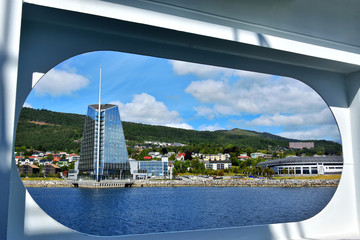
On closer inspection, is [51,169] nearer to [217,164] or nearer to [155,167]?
[155,167]

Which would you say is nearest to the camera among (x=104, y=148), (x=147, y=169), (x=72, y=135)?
(x=72, y=135)

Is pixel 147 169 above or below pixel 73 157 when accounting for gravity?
below

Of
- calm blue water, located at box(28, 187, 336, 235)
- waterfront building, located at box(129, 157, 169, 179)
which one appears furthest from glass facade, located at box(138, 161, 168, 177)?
calm blue water, located at box(28, 187, 336, 235)

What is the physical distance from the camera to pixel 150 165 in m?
30.0

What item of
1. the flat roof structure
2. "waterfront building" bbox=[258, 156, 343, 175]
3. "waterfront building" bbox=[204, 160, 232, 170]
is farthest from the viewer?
"waterfront building" bbox=[204, 160, 232, 170]

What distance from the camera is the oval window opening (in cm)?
2575

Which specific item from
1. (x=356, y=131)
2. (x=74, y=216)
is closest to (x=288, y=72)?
(x=356, y=131)

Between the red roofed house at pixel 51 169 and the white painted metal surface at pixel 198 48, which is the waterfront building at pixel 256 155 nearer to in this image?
the red roofed house at pixel 51 169

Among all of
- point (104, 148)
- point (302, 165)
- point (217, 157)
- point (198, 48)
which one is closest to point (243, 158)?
point (217, 157)

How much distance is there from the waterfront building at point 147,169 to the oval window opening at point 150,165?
0.11 meters

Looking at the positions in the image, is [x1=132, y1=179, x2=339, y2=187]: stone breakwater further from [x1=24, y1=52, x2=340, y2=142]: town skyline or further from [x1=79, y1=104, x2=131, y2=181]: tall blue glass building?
[x1=24, y1=52, x2=340, y2=142]: town skyline

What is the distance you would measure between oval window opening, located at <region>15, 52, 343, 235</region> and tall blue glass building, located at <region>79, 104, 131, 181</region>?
0.36ft

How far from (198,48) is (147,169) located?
29.5m

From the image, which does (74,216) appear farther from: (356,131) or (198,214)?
(356,131)
